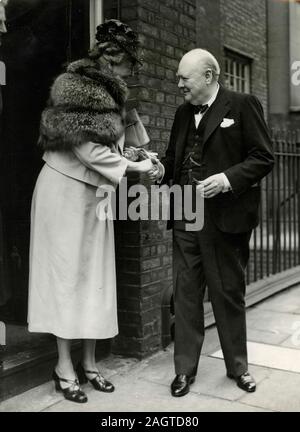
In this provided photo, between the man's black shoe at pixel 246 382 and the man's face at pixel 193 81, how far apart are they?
5.88 feet

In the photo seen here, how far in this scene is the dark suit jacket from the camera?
3438mm

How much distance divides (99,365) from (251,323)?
1.81 m

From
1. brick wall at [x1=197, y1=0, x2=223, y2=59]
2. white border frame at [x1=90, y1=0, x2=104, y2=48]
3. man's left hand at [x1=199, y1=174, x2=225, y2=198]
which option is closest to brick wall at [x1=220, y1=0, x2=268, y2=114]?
brick wall at [x1=197, y1=0, x2=223, y2=59]

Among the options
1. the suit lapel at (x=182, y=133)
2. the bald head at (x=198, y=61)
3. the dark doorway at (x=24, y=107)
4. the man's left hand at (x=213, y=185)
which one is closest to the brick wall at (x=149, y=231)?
the dark doorway at (x=24, y=107)

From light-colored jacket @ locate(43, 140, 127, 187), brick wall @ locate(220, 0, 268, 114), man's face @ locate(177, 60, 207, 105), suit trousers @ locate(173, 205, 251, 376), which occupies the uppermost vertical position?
brick wall @ locate(220, 0, 268, 114)

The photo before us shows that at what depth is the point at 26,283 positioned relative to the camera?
4.30 m

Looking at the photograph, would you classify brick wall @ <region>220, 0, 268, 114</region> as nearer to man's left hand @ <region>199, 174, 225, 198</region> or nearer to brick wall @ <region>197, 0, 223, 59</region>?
brick wall @ <region>197, 0, 223, 59</region>

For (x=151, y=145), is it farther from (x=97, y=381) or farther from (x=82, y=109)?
(x=97, y=381)

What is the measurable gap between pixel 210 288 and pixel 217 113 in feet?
3.63

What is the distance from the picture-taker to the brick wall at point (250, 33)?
11031mm

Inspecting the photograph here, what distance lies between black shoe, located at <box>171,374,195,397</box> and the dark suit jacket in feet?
3.25

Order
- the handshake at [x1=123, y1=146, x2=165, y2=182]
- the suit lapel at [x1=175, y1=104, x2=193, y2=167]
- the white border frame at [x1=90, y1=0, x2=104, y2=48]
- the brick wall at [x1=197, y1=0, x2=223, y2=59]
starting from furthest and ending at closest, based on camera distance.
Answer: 1. the brick wall at [x1=197, y1=0, x2=223, y2=59]
2. the white border frame at [x1=90, y1=0, x2=104, y2=48]
3. the suit lapel at [x1=175, y1=104, x2=193, y2=167]
4. the handshake at [x1=123, y1=146, x2=165, y2=182]

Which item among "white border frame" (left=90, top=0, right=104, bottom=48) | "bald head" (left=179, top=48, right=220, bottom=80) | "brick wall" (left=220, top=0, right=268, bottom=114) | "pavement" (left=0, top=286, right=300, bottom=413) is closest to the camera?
"pavement" (left=0, top=286, right=300, bottom=413)
